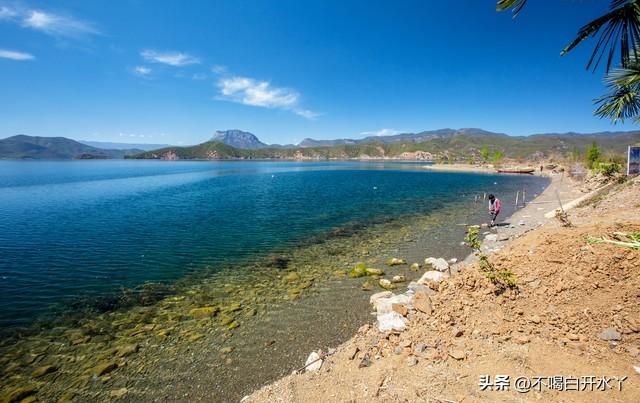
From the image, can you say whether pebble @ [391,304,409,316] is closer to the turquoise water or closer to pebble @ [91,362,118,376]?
pebble @ [91,362,118,376]

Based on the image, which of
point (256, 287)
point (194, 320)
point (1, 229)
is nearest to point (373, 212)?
point (256, 287)

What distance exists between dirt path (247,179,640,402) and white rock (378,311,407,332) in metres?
0.26

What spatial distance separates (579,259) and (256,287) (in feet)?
43.4

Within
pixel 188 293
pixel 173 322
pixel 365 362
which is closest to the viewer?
pixel 365 362

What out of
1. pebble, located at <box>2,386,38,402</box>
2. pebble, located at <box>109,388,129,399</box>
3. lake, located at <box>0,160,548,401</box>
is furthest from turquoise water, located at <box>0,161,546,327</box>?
pebble, located at <box>109,388,129,399</box>

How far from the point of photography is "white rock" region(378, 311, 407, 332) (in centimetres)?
873

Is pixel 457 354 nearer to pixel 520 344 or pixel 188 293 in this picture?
pixel 520 344

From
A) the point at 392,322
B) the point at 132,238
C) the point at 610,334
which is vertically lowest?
the point at 132,238

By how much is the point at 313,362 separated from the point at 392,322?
2818mm

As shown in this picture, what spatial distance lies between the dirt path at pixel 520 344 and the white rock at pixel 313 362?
10.5 inches

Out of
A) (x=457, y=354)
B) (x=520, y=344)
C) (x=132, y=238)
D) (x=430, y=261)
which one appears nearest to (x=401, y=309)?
(x=457, y=354)

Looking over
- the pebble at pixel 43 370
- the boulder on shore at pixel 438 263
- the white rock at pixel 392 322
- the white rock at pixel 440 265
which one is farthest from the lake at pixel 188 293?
the white rock at pixel 392 322

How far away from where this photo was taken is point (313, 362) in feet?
27.7

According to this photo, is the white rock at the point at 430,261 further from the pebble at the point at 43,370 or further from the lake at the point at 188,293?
the pebble at the point at 43,370
